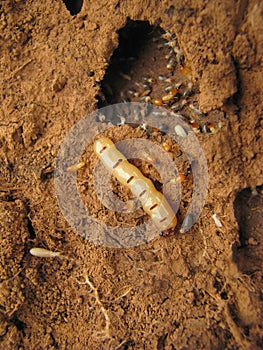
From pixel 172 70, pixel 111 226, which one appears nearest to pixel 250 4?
pixel 172 70

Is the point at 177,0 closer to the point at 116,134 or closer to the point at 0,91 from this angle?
the point at 116,134

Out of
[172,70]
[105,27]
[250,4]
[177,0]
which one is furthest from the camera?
[172,70]

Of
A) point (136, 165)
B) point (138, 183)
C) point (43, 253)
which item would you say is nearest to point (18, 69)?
point (136, 165)

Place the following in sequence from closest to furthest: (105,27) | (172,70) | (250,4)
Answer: (250,4)
(105,27)
(172,70)

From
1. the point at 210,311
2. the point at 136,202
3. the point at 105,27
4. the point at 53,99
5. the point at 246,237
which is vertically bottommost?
the point at 210,311

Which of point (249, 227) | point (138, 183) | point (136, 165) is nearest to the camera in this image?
point (249, 227)

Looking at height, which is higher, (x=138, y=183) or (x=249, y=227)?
(x=138, y=183)

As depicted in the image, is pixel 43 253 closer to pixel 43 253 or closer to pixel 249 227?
pixel 43 253

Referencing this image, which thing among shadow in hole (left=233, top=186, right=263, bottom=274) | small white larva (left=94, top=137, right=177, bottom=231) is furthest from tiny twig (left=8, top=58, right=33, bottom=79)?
shadow in hole (left=233, top=186, right=263, bottom=274)
